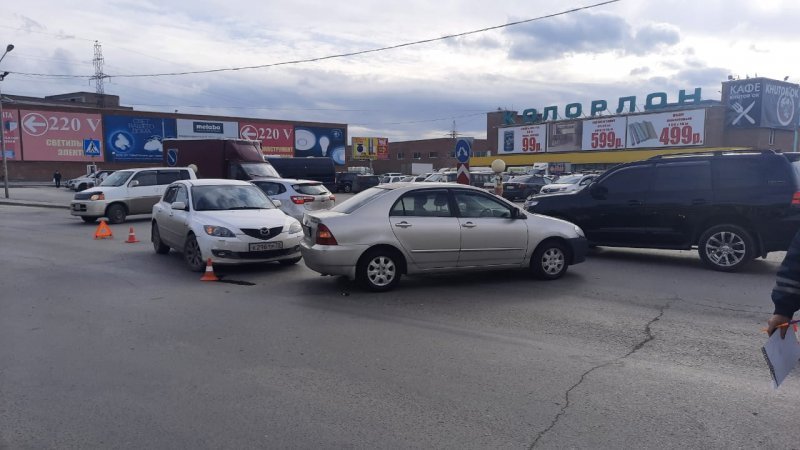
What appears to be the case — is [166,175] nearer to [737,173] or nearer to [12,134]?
[737,173]

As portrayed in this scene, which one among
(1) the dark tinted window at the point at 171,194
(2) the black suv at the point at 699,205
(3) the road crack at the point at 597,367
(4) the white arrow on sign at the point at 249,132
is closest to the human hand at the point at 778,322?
(3) the road crack at the point at 597,367

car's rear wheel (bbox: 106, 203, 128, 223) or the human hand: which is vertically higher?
the human hand

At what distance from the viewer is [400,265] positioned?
27.7ft

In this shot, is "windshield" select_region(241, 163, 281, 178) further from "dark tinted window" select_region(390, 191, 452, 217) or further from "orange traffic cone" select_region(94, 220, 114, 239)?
"dark tinted window" select_region(390, 191, 452, 217)

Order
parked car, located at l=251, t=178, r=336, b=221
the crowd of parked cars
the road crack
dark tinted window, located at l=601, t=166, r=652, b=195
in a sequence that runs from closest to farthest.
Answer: the road crack < the crowd of parked cars < dark tinted window, located at l=601, t=166, r=652, b=195 < parked car, located at l=251, t=178, r=336, b=221

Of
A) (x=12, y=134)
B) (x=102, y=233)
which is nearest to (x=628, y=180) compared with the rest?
(x=102, y=233)

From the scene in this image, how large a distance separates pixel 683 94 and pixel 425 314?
54.5 m

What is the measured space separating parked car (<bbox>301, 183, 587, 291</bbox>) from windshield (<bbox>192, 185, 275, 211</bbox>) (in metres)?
2.49

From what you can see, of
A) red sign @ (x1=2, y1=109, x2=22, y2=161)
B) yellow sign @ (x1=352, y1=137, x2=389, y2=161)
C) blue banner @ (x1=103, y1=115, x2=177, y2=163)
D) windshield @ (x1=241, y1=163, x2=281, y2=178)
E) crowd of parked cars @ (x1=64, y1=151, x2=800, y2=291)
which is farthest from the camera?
yellow sign @ (x1=352, y1=137, x2=389, y2=161)

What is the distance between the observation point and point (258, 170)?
23359 millimetres

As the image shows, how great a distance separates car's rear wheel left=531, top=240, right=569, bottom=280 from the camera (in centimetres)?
912

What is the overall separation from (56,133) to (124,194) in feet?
128

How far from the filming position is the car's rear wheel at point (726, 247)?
32.6 ft

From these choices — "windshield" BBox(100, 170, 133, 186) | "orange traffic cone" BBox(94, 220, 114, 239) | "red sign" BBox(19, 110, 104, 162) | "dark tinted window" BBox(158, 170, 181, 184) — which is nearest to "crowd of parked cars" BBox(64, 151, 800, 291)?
"orange traffic cone" BBox(94, 220, 114, 239)
